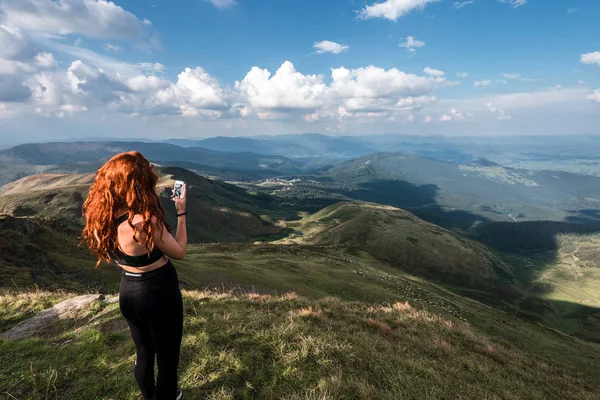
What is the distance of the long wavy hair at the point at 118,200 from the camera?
514cm

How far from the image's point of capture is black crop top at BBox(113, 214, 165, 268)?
5.20 meters

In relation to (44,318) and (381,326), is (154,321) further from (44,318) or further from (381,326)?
(44,318)

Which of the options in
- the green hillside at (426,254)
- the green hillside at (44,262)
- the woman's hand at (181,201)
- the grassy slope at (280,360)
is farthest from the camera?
the green hillside at (426,254)

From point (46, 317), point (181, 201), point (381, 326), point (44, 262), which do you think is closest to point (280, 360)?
point (181, 201)

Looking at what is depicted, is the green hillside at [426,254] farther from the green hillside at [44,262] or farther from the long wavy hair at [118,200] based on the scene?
the long wavy hair at [118,200]

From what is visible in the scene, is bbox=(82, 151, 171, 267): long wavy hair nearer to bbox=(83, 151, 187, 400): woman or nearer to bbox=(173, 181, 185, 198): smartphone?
bbox=(83, 151, 187, 400): woman

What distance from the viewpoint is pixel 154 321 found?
5.34m

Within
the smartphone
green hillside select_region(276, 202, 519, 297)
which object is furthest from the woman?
green hillside select_region(276, 202, 519, 297)

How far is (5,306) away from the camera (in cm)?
1405

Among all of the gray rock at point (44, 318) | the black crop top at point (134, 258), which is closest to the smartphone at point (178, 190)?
the black crop top at point (134, 258)

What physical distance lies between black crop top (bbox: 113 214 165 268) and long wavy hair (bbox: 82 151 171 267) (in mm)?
101

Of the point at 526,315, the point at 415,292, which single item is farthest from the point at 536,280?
the point at 415,292

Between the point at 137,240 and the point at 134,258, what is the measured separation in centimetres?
40

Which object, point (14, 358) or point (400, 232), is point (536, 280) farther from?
point (14, 358)
